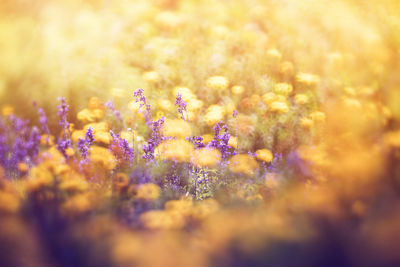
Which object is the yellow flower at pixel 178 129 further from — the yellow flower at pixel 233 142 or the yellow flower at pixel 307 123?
the yellow flower at pixel 307 123

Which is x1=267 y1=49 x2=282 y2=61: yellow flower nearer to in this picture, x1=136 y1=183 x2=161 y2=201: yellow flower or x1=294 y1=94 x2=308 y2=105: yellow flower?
x1=294 y1=94 x2=308 y2=105: yellow flower

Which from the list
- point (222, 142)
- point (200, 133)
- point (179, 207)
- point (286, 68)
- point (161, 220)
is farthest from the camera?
point (286, 68)

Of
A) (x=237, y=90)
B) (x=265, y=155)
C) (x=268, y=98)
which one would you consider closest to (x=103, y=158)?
(x=265, y=155)

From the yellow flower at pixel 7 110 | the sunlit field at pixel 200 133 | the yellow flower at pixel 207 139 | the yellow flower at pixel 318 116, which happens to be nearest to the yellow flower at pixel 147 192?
the sunlit field at pixel 200 133

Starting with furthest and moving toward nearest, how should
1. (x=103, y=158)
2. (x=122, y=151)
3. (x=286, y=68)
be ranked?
(x=286, y=68)
(x=122, y=151)
(x=103, y=158)

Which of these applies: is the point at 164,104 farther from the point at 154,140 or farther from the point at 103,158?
the point at 103,158

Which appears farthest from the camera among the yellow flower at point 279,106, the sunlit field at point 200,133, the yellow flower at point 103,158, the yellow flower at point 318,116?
the yellow flower at point 279,106

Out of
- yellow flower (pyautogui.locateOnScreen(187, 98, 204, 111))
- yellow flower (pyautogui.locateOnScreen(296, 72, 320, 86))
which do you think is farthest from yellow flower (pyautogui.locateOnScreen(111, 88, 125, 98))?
yellow flower (pyautogui.locateOnScreen(296, 72, 320, 86))
